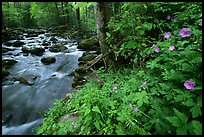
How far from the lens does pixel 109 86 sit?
3.35m

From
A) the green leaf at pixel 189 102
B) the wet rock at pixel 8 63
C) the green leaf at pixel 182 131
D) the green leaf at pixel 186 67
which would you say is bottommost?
the wet rock at pixel 8 63

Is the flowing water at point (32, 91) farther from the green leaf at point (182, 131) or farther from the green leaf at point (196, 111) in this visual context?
the green leaf at point (196, 111)

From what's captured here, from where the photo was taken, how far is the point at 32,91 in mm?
5809

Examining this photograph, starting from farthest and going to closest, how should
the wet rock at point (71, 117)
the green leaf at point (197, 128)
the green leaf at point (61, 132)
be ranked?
the wet rock at point (71, 117)
the green leaf at point (61, 132)
the green leaf at point (197, 128)

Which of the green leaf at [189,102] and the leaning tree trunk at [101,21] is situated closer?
the green leaf at [189,102]

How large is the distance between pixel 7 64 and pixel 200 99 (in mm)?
7937

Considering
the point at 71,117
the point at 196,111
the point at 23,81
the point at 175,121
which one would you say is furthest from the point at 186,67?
the point at 23,81

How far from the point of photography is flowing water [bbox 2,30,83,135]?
4414 mm

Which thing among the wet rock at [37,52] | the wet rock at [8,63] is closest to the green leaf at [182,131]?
the wet rock at [8,63]

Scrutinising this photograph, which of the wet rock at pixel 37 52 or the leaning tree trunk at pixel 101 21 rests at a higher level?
the leaning tree trunk at pixel 101 21

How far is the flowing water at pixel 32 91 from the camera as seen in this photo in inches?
174

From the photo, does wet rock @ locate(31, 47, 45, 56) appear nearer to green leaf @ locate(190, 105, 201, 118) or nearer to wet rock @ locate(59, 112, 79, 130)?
wet rock @ locate(59, 112, 79, 130)

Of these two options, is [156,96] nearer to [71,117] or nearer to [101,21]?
[71,117]

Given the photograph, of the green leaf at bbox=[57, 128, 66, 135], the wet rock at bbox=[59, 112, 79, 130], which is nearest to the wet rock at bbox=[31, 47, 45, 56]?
the wet rock at bbox=[59, 112, 79, 130]
